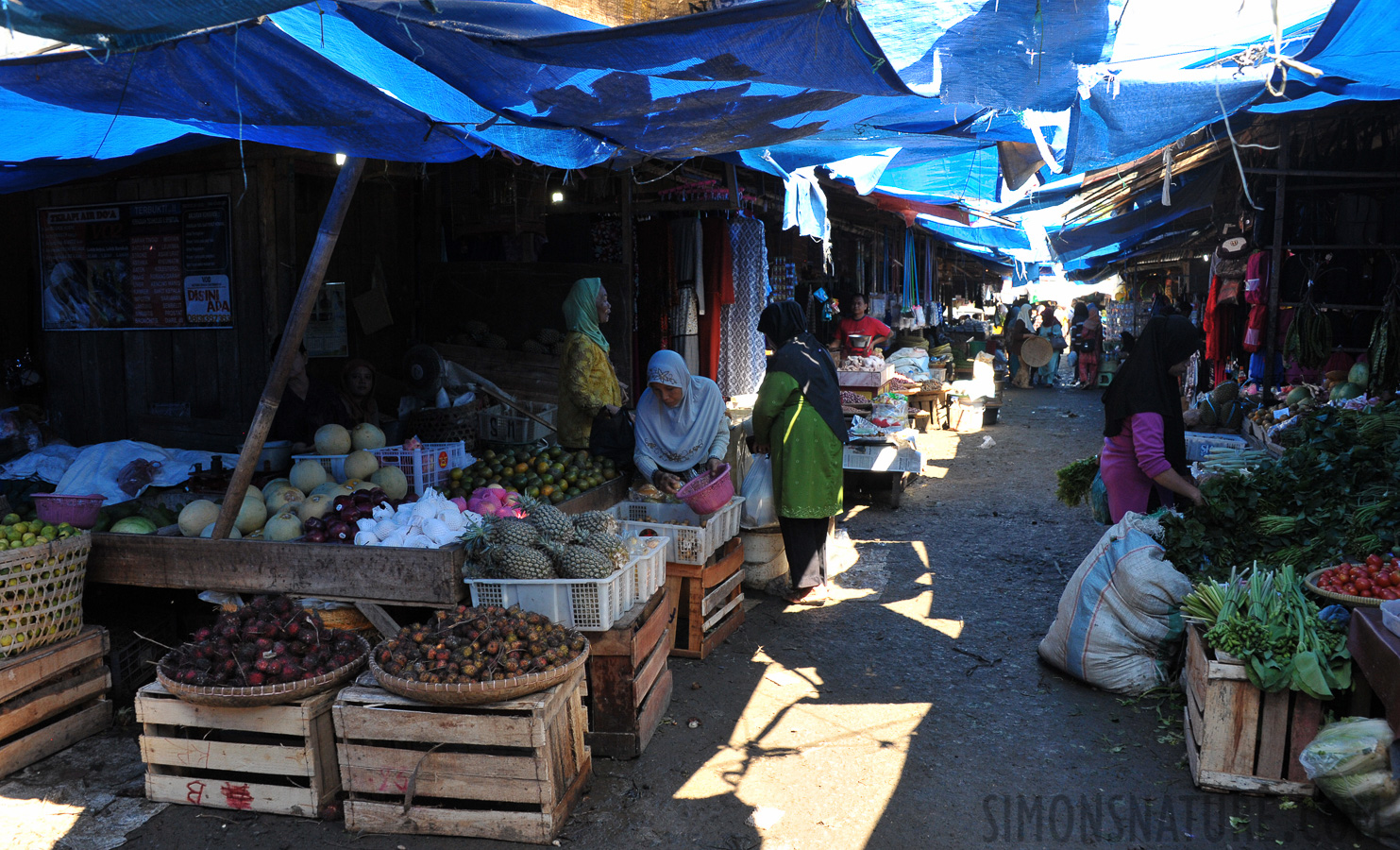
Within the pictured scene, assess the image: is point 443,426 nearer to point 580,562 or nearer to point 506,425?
point 506,425

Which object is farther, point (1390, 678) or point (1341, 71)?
point (1341, 71)

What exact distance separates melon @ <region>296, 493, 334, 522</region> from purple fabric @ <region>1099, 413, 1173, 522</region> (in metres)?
4.25

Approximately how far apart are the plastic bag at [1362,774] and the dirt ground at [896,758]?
0.53ft

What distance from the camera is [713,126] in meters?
4.80

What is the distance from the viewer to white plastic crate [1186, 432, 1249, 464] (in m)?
7.04

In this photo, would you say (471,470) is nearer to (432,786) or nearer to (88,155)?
(432,786)

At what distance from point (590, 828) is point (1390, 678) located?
2.79 m

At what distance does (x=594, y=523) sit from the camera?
13.8 ft

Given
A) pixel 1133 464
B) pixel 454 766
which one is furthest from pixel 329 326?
pixel 1133 464

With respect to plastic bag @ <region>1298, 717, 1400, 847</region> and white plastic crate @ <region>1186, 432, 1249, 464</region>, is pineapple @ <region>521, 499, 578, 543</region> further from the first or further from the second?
white plastic crate @ <region>1186, 432, 1249, 464</region>

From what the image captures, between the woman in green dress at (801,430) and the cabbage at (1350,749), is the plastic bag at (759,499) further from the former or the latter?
the cabbage at (1350,749)

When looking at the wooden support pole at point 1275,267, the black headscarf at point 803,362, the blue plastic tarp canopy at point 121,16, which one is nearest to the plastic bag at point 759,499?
the black headscarf at point 803,362

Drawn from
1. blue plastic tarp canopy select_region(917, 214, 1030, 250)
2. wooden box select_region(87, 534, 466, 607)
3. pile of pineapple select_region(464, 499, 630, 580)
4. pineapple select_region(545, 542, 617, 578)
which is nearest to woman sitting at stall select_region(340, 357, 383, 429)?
wooden box select_region(87, 534, 466, 607)

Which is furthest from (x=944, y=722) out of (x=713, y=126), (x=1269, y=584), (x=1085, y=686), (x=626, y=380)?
(x=626, y=380)
